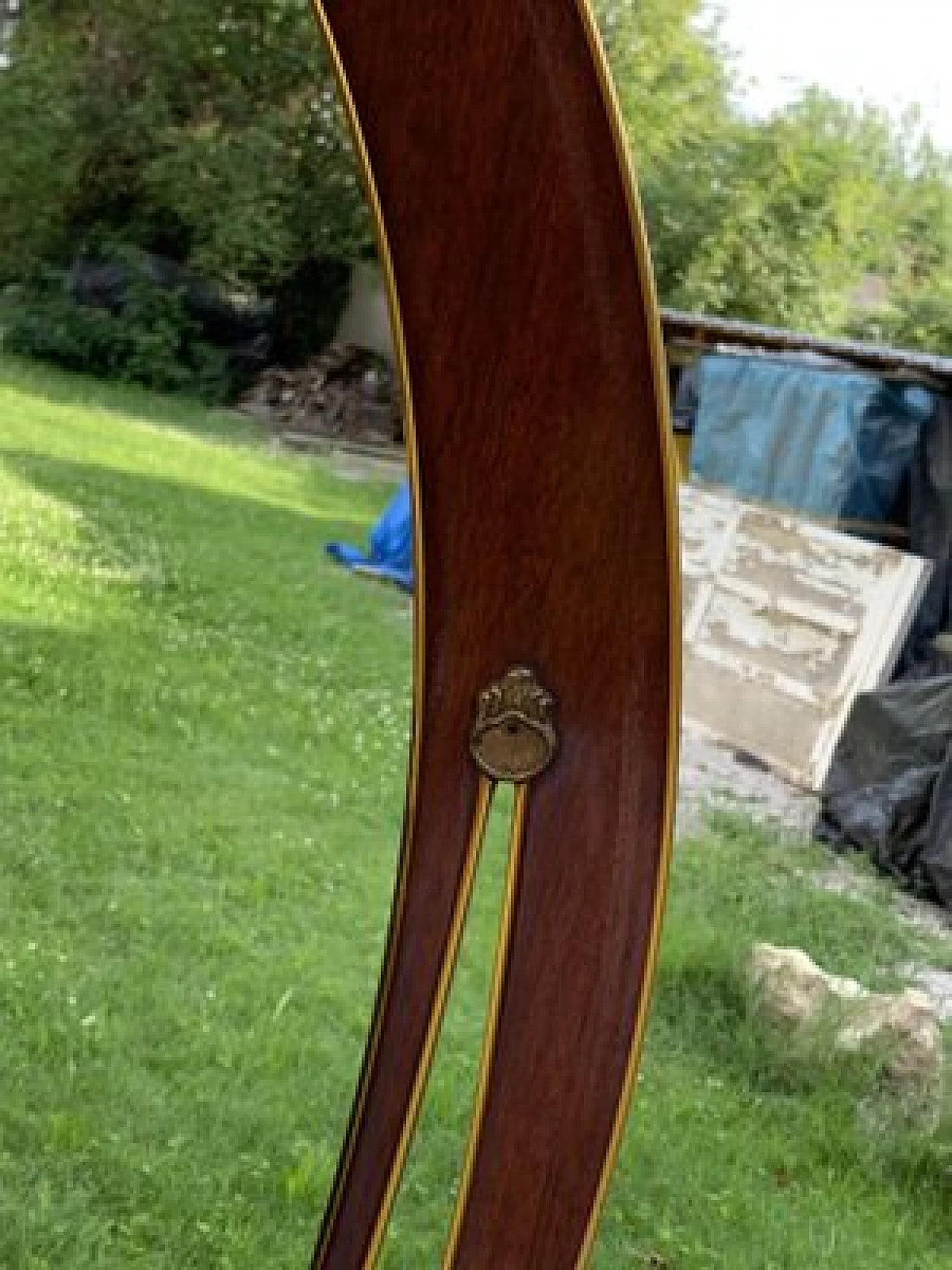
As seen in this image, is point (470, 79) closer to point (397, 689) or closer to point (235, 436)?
point (397, 689)

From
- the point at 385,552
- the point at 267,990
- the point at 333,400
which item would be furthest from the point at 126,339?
the point at 267,990

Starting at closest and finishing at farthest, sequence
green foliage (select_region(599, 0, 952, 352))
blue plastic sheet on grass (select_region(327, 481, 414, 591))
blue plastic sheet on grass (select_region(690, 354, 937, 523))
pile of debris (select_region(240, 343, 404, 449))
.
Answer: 1. blue plastic sheet on grass (select_region(690, 354, 937, 523))
2. blue plastic sheet on grass (select_region(327, 481, 414, 591))
3. pile of debris (select_region(240, 343, 404, 449))
4. green foliage (select_region(599, 0, 952, 352))

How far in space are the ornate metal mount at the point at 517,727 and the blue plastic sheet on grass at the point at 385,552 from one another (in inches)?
268

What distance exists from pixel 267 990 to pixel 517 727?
2.28 metres

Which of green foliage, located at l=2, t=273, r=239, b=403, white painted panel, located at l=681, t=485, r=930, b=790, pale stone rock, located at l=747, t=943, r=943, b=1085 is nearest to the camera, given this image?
pale stone rock, located at l=747, t=943, r=943, b=1085

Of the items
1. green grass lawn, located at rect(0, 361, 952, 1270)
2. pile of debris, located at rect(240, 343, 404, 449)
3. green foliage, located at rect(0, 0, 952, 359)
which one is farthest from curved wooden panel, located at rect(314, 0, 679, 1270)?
green foliage, located at rect(0, 0, 952, 359)

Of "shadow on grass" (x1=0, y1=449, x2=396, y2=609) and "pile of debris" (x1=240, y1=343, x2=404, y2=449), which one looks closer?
"shadow on grass" (x1=0, y1=449, x2=396, y2=609)

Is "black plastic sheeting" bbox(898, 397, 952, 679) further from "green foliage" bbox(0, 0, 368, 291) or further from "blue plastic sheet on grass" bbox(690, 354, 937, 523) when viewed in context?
"green foliage" bbox(0, 0, 368, 291)

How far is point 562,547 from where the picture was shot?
2.51 ft

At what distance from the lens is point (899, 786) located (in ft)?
15.5

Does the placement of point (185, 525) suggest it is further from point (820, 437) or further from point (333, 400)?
point (333, 400)

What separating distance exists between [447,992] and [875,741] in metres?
4.24

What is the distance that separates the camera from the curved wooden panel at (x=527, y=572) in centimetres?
74

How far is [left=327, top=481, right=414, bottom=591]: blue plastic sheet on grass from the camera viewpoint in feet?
25.1
